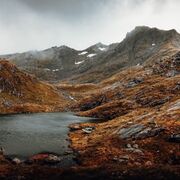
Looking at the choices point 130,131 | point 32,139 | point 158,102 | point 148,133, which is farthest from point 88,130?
point 158,102

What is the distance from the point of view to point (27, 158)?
259ft

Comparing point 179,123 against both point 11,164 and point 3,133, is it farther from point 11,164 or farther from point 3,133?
point 3,133

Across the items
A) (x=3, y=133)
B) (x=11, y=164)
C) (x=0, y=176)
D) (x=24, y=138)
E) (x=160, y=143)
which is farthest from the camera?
(x=3, y=133)

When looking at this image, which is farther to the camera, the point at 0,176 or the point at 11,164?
the point at 11,164

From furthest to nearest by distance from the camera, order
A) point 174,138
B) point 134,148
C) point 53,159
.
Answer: point 174,138, point 134,148, point 53,159

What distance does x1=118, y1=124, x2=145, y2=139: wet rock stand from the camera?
3816 inches

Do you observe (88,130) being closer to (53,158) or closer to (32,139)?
(32,139)

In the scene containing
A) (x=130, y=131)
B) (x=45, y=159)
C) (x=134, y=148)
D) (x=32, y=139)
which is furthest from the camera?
(x=32, y=139)

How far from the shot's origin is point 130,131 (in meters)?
99.6

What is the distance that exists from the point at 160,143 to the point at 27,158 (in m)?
32.0

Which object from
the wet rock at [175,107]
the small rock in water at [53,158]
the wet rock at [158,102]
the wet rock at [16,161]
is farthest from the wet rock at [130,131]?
the wet rock at [158,102]

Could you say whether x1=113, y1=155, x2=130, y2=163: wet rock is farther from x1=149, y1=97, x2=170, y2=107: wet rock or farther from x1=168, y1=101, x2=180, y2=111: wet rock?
x1=149, y1=97, x2=170, y2=107: wet rock

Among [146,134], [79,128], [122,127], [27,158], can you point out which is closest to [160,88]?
[79,128]

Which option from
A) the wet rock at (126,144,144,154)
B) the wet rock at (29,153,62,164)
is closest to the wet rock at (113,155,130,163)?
the wet rock at (126,144,144,154)
